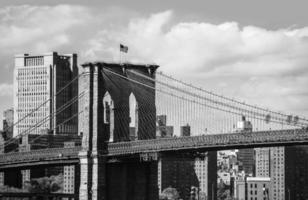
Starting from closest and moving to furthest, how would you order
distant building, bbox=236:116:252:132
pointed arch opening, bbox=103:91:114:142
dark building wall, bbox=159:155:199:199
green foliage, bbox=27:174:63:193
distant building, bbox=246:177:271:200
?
1. pointed arch opening, bbox=103:91:114:142
2. distant building, bbox=236:116:252:132
3. green foliage, bbox=27:174:63:193
4. dark building wall, bbox=159:155:199:199
5. distant building, bbox=246:177:271:200

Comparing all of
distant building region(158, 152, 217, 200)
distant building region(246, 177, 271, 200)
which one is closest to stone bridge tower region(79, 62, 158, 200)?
distant building region(158, 152, 217, 200)

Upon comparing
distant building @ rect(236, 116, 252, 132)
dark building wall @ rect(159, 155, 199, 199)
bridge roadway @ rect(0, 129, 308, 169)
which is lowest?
dark building wall @ rect(159, 155, 199, 199)

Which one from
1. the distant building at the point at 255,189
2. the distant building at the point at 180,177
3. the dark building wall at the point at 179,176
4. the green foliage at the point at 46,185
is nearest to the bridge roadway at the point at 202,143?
the green foliage at the point at 46,185

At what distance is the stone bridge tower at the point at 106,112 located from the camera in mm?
91188

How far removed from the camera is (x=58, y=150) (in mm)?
100375

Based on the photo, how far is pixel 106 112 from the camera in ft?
315

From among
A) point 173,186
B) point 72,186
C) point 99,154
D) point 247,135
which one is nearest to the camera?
point 247,135

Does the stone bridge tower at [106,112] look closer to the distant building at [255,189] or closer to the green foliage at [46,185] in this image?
the green foliage at [46,185]

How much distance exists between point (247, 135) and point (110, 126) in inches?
580

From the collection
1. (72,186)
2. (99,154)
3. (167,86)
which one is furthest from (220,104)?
(72,186)

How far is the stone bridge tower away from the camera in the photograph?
299 feet

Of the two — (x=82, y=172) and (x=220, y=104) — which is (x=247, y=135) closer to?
(x=220, y=104)

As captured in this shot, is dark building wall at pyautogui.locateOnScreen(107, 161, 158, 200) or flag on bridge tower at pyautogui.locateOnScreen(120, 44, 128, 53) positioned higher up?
flag on bridge tower at pyautogui.locateOnScreen(120, 44, 128, 53)

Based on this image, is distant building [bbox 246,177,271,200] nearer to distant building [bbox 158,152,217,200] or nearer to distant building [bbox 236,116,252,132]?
distant building [bbox 158,152,217,200]
